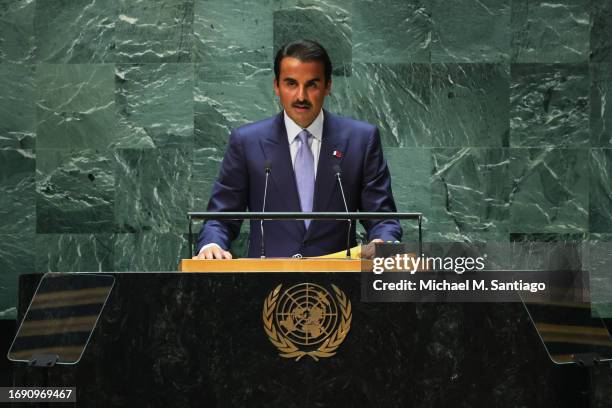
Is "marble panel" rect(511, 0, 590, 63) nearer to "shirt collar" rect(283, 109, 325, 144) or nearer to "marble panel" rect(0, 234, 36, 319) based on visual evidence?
"shirt collar" rect(283, 109, 325, 144)

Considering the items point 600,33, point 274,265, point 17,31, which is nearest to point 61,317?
point 274,265

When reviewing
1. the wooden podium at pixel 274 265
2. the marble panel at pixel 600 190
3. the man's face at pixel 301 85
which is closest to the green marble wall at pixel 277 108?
the marble panel at pixel 600 190

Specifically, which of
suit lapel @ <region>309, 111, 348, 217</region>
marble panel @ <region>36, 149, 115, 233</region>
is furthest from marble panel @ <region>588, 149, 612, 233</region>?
marble panel @ <region>36, 149, 115, 233</region>

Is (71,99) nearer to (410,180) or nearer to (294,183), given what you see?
(410,180)

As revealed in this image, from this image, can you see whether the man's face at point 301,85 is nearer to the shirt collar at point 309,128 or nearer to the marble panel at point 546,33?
the shirt collar at point 309,128

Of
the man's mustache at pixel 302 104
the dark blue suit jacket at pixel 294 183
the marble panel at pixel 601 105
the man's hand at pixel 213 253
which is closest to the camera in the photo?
the man's hand at pixel 213 253

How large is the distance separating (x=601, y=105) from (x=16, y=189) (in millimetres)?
4020

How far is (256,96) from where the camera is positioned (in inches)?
266

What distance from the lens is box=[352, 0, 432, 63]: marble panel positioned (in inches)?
265

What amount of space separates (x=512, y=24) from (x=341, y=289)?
4.12 metres

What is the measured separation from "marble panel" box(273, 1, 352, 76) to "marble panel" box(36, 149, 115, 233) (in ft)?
4.82

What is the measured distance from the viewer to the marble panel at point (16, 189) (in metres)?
6.77

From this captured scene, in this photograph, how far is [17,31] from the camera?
6.79 metres

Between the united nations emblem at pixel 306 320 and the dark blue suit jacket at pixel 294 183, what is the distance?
1205mm
